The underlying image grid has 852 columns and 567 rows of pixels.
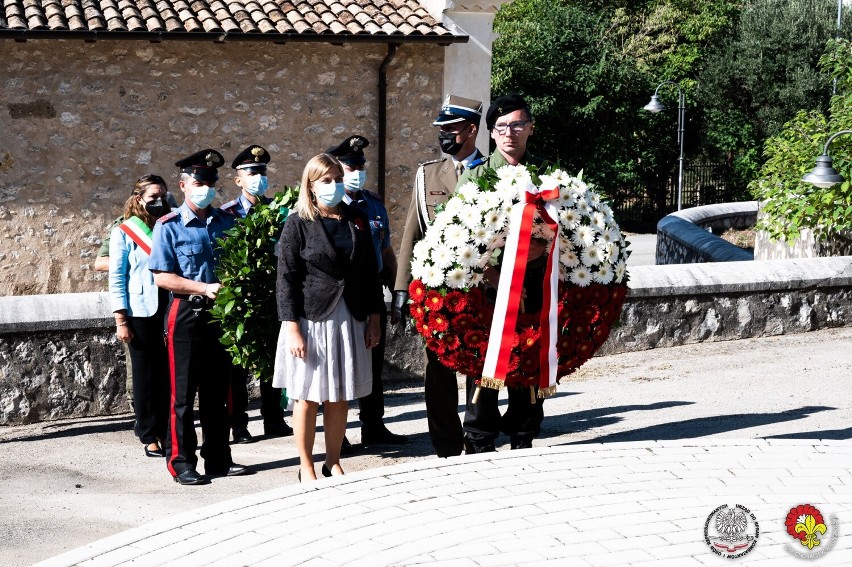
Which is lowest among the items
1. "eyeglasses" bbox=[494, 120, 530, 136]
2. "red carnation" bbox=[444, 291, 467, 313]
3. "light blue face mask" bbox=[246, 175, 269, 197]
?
"red carnation" bbox=[444, 291, 467, 313]

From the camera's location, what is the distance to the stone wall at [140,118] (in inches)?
575

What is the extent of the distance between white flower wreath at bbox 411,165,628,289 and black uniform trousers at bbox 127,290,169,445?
215 cm

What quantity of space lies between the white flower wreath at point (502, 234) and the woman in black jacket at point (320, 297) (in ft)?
1.34

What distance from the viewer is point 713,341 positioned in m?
10.1

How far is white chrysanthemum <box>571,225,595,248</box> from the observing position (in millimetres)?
6133

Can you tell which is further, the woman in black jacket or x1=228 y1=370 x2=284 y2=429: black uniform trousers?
x1=228 y1=370 x2=284 y2=429: black uniform trousers

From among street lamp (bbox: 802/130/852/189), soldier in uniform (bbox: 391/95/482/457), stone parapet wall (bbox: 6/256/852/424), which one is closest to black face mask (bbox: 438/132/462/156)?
soldier in uniform (bbox: 391/95/482/457)

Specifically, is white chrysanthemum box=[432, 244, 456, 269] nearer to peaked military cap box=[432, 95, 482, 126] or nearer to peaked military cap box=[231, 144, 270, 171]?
peaked military cap box=[432, 95, 482, 126]

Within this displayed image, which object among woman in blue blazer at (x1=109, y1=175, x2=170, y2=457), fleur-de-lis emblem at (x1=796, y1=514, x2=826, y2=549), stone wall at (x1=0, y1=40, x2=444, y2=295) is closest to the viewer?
fleur-de-lis emblem at (x1=796, y1=514, x2=826, y2=549)

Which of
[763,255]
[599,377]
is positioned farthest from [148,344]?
[763,255]

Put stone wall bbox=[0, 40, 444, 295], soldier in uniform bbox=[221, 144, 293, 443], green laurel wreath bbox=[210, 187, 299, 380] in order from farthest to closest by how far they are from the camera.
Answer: stone wall bbox=[0, 40, 444, 295]
soldier in uniform bbox=[221, 144, 293, 443]
green laurel wreath bbox=[210, 187, 299, 380]

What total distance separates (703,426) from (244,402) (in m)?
2.94

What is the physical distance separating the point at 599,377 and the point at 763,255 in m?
8.10

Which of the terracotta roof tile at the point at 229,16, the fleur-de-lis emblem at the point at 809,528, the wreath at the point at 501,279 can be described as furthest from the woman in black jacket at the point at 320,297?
the terracotta roof tile at the point at 229,16
